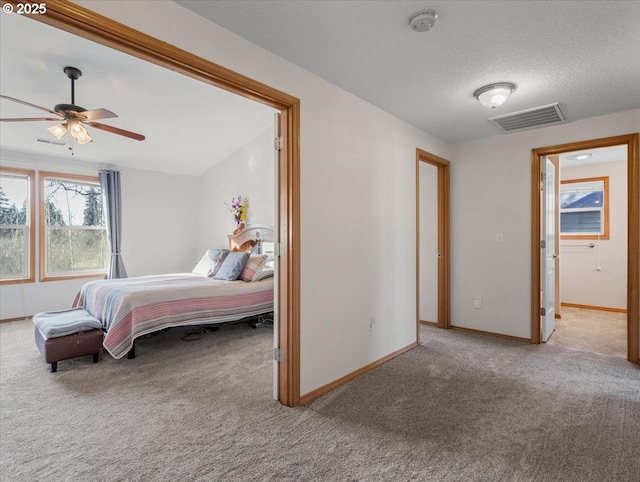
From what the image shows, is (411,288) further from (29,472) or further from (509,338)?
Result: (29,472)

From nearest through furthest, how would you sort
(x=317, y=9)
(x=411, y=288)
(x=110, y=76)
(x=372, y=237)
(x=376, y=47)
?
(x=317, y=9) < (x=376, y=47) < (x=372, y=237) < (x=110, y=76) < (x=411, y=288)

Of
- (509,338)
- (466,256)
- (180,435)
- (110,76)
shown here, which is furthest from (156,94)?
(509,338)

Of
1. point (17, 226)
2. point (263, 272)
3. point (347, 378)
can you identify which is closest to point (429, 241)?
point (263, 272)

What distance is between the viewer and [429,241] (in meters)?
4.38

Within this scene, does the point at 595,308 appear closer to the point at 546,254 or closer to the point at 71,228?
the point at 546,254

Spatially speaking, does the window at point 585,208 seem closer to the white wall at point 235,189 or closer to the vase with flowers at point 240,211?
the white wall at point 235,189

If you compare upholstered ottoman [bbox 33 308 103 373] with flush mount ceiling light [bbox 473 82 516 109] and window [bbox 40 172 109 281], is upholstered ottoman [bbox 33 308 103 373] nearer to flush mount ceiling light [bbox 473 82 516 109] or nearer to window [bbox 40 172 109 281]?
window [bbox 40 172 109 281]

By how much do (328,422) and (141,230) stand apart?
511 cm

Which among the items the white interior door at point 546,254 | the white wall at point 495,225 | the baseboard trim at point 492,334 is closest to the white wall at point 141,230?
the white wall at point 495,225

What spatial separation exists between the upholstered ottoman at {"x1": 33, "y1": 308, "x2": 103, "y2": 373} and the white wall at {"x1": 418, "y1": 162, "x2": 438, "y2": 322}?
3650 millimetres

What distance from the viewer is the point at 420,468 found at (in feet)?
5.43

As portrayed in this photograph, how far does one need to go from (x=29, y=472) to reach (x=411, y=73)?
3229mm

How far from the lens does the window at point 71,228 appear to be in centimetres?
500

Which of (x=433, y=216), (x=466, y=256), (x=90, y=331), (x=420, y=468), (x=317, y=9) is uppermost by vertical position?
(x=317, y=9)
